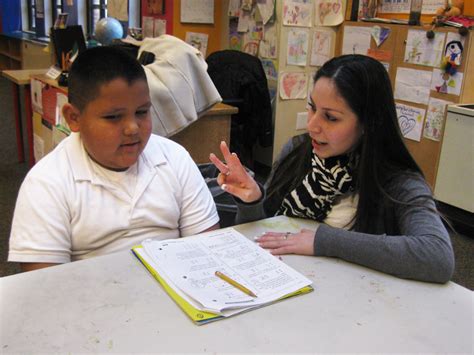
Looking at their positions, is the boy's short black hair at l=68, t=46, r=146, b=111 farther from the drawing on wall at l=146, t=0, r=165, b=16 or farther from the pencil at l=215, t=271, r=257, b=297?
the drawing on wall at l=146, t=0, r=165, b=16

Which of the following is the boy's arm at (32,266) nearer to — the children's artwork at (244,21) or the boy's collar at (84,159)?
the boy's collar at (84,159)

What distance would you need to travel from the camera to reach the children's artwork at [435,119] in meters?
2.90

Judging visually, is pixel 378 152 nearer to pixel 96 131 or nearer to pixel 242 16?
pixel 96 131

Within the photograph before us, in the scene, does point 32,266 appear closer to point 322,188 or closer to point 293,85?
point 322,188

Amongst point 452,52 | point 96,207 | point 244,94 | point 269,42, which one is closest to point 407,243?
point 96,207

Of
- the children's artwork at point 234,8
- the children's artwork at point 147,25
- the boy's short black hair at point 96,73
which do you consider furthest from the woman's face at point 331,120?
the children's artwork at point 147,25

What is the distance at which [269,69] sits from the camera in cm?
361

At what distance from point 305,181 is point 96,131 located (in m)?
0.57

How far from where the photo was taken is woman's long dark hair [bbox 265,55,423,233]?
3.82 feet

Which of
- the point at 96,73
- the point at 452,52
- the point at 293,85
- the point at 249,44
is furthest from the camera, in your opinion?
the point at 249,44

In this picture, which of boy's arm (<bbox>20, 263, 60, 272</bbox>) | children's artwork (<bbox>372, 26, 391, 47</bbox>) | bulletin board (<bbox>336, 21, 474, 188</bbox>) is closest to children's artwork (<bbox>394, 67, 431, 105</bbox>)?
bulletin board (<bbox>336, 21, 474, 188</bbox>)

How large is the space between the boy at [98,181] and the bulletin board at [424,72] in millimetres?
2192

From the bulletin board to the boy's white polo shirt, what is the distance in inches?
82.8

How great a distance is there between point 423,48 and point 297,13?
96 cm
